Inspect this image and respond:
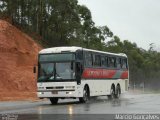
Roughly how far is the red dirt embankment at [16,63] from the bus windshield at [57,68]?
12.8 meters

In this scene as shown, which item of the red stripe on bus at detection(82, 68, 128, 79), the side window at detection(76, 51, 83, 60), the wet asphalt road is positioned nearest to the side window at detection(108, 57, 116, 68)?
the red stripe on bus at detection(82, 68, 128, 79)

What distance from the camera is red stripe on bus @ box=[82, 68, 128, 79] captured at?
3209 centimetres

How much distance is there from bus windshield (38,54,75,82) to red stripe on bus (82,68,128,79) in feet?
4.77

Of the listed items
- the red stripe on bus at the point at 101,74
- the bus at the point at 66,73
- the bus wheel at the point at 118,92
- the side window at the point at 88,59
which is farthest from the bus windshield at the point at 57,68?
the bus wheel at the point at 118,92

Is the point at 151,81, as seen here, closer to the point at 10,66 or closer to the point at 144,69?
the point at 144,69

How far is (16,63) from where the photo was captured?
175 feet

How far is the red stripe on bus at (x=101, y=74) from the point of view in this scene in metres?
32.1

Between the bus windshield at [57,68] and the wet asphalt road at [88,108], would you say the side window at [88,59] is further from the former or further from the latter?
the wet asphalt road at [88,108]

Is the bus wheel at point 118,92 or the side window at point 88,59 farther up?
the side window at point 88,59

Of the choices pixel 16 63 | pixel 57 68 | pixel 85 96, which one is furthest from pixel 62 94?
pixel 16 63

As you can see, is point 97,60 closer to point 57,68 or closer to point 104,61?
point 104,61

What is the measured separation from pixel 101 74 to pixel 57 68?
17.9 ft

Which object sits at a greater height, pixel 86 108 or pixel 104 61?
pixel 104 61

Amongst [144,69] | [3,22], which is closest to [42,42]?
[3,22]
